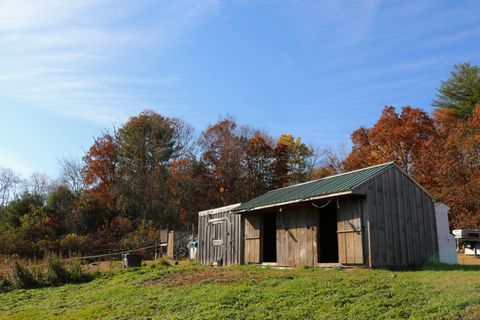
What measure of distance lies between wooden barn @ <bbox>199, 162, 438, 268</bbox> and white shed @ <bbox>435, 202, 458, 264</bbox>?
1799 millimetres

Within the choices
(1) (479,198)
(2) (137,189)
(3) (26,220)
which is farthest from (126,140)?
(1) (479,198)

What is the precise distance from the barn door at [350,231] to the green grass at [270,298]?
116 centimetres

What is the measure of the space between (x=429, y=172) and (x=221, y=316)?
87.1 feet

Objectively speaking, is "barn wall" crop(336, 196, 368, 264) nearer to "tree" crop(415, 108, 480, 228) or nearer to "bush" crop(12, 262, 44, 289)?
"bush" crop(12, 262, 44, 289)

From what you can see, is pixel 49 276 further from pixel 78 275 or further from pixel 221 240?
pixel 221 240

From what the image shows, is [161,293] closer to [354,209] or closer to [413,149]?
[354,209]

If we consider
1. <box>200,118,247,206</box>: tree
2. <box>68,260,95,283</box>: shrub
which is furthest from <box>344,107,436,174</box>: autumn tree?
<box>68,260,95,283</box>: shrub

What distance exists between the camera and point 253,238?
61.7ft

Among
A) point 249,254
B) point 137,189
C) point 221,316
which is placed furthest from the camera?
point 137,189

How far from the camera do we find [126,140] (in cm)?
4234

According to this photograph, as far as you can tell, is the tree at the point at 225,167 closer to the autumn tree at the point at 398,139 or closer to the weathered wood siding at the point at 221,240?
the autumn tree at the point at 398,139

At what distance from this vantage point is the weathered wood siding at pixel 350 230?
14086mm

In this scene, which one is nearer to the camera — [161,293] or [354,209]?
[161,293]

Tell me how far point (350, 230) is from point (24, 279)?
12697 millimetres
